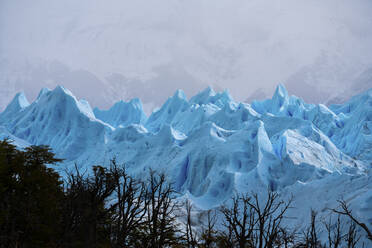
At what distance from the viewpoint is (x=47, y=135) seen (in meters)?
64.4

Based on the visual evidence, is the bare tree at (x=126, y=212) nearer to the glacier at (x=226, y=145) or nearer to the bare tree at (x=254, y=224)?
the bare tree at (x=254, y=224)

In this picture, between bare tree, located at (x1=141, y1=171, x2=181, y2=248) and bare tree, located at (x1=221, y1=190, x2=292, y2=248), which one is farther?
bare tree, located at (x1=141, y1=171, x2=181, y2=248)

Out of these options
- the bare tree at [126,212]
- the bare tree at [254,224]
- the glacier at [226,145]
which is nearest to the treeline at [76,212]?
the bare tree at [126,212]

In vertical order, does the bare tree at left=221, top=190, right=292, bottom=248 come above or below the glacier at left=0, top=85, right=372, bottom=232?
below

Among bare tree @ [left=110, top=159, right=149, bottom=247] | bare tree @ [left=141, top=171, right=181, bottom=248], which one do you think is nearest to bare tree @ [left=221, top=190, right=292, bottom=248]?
bare tree @ [left=141, top=171, right=181, bottom=248]

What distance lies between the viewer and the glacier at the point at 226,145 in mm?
33219

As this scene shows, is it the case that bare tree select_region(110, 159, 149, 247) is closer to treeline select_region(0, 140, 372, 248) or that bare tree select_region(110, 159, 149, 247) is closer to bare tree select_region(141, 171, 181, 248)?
treeline select_region(0, 140, 372, 248)

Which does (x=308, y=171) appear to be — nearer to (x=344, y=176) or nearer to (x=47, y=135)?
(x=344, y=176)

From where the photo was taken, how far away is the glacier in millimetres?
33219

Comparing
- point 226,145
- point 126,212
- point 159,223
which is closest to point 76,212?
point 126,212

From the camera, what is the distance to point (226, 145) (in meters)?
42.5

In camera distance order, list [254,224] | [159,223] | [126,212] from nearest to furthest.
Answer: [254,224] → [126,212] → [159,223]

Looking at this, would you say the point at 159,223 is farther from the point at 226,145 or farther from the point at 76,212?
the point at 226,145

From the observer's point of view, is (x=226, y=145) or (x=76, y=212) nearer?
(x=76, y=212)
